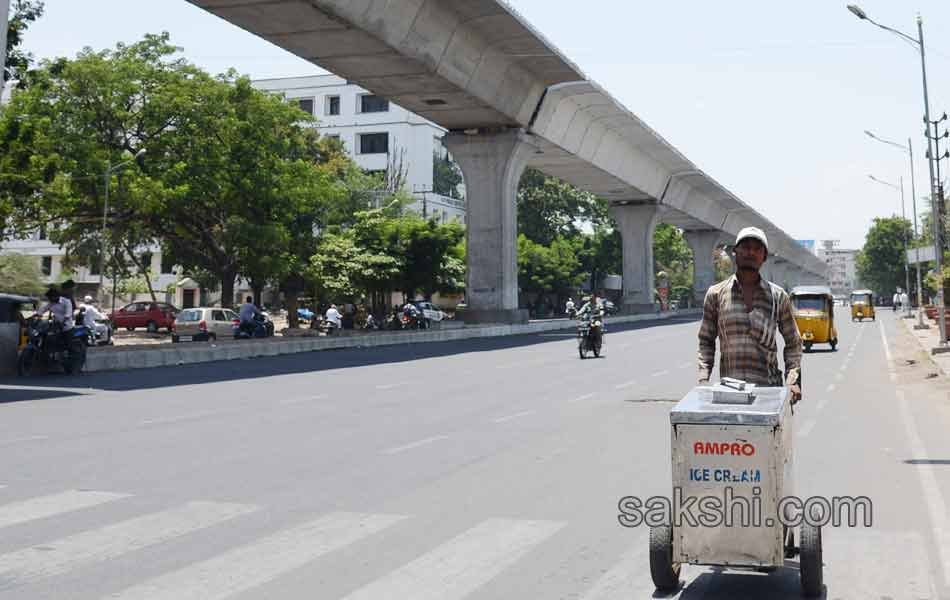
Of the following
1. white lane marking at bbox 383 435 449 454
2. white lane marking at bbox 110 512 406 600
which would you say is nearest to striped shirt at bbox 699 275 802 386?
white lane marking at bbox 110 512 406 600

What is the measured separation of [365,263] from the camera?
152 feet

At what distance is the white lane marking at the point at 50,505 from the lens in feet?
21.2

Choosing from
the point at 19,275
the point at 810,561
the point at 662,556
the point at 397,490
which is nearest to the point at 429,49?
the point at 397,490

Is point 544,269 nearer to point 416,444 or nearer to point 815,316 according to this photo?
point 815,316

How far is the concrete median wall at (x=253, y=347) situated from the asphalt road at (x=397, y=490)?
5067mm

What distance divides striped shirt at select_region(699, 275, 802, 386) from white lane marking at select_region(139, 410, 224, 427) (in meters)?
8.43

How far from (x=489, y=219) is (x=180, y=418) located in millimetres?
28098

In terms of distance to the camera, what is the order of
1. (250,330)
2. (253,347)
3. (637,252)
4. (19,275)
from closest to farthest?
(253,347) < (250,330) < (637,252) < (19,275)

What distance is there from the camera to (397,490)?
7691mm

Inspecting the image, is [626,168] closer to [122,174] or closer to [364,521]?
[122,174]

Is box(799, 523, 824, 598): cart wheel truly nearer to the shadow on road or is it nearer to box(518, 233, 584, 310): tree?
the shadow on road

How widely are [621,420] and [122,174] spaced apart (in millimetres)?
34513

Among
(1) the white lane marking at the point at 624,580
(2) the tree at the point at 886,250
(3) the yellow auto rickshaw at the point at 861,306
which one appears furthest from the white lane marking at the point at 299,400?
(2) the tree at the point at 886,250

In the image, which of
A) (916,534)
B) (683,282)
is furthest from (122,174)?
(683,282)
